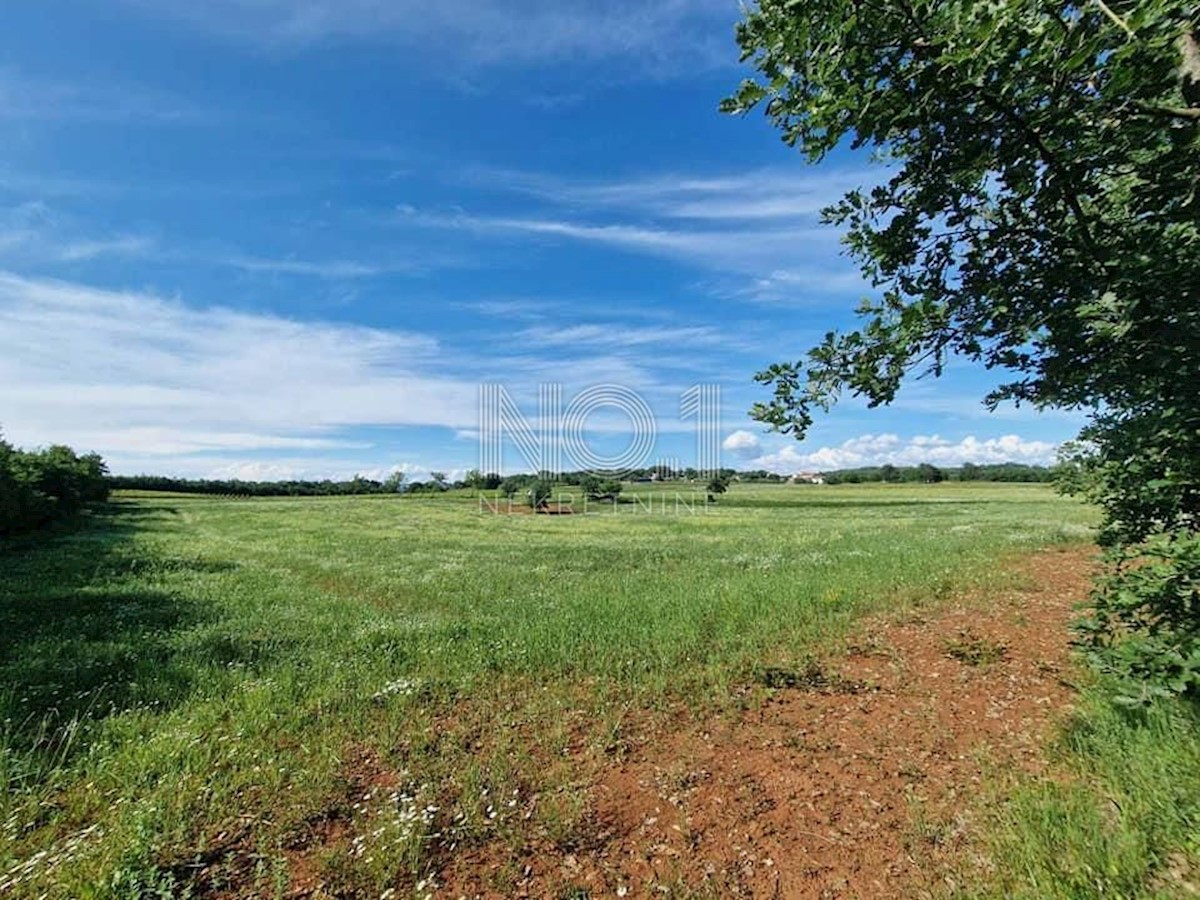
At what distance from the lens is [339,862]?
4008mm

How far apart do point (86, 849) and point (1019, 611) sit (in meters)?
12.9

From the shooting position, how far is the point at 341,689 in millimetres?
7242

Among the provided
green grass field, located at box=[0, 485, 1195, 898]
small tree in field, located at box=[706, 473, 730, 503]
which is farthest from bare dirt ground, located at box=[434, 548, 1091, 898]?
small tree in field, located at box=[706, 473, 730, 503]

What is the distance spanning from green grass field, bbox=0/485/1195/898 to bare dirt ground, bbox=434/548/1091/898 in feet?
1.54

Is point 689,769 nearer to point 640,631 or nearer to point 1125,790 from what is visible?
point 1125,790

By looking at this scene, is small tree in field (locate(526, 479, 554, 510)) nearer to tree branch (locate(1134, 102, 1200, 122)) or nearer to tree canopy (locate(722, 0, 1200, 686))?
tree canopy (locate(722, 0, 1200, 686))

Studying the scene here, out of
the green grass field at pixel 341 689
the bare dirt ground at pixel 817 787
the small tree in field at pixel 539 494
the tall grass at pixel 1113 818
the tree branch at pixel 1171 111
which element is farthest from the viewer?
the small tree in field at pixel 539 494

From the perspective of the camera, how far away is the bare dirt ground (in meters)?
3.85

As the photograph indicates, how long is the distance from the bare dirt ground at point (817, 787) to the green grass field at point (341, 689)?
468 millimetres

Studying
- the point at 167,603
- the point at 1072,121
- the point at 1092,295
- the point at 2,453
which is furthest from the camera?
the point at 2,453

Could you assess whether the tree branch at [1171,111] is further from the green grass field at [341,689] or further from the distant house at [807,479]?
the distant house at [807,479]

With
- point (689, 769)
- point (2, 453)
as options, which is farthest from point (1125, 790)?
point (2, 453)

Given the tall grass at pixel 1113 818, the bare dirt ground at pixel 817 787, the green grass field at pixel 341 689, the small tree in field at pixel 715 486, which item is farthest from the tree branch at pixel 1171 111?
the small tree in field at pixel 715 486

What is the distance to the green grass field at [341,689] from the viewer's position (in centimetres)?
426
